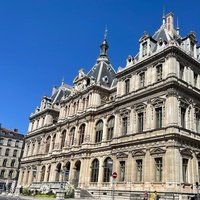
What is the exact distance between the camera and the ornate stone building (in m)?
29.8

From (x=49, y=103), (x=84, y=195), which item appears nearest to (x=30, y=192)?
(x=84, y=195)

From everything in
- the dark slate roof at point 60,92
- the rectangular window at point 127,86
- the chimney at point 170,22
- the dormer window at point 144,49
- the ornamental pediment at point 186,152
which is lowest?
the ornamental pediment at point 186,152

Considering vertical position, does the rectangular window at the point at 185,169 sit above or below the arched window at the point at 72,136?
below

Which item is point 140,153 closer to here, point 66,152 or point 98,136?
point 98,136

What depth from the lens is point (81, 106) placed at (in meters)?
47.7

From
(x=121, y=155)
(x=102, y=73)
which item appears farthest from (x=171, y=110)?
(x=102, y=73)

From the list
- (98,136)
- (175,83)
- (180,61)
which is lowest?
(98,136)

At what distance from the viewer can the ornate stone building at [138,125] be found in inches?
1175

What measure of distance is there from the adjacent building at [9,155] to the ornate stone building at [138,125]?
3553cm

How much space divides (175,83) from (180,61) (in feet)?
12.8

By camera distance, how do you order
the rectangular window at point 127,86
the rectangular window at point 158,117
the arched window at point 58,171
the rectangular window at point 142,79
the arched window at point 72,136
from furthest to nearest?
the arched window at point 58,171 → the arched window at point 72,136 → the rectangular window at point 127,86 → the rectangular window at point 142,79 → the rectangular window at point 158,117

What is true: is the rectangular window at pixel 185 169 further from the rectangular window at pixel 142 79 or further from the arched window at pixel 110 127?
the arched window at pixel 110 127

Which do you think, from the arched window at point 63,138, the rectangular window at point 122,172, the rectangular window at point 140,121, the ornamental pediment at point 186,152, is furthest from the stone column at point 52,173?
the ornamental pediment at point 186,152

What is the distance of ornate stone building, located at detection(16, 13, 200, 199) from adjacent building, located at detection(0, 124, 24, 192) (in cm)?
3553
